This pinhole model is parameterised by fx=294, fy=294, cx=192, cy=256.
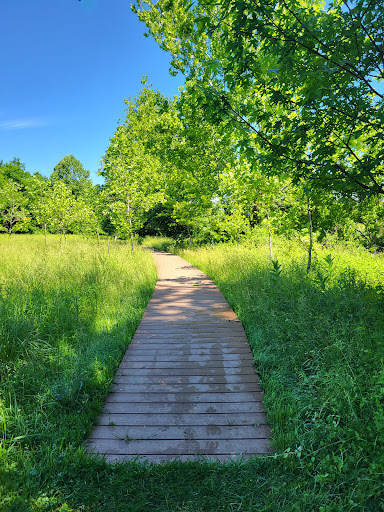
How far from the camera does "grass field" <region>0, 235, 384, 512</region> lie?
87.5 inches

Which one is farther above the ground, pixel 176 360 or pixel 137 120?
pixel 137 120

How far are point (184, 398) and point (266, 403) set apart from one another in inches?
37.8

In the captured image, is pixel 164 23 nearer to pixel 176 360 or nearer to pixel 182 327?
pixel 182 327

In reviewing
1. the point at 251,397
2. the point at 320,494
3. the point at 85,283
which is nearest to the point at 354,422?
the point at 320,494

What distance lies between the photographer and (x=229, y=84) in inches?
148

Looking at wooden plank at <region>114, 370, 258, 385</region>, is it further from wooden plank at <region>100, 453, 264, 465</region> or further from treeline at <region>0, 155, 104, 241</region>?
treeline at <region>0, 155, 104, 241</region>

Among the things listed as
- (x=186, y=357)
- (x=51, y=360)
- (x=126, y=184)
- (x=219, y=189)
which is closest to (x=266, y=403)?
(x=186, y=357)

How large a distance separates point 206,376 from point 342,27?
4.32 meters

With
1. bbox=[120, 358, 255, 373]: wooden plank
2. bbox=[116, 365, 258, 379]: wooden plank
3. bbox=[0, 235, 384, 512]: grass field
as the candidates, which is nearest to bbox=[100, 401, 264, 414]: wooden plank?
bbox=[0, 235, 384, 512]: grass field

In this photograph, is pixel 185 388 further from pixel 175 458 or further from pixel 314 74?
pixel 314 74

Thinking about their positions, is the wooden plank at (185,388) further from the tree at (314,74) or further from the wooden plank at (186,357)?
the tree at (314,74)

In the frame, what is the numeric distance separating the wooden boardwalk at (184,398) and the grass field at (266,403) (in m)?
0.18

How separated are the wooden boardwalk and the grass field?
18 cm

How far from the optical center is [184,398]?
354 cm
